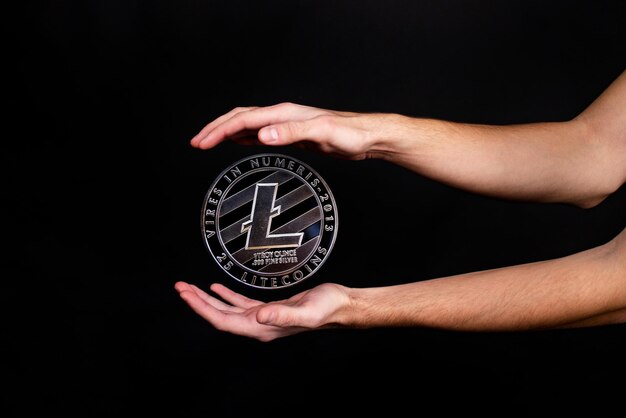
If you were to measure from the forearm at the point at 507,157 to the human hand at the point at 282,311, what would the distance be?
263 millimetres

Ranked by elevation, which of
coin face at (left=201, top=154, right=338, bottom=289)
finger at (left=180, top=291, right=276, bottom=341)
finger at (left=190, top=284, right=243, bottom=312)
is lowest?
finger at (left=180, top=291, right=276, bottom=341)

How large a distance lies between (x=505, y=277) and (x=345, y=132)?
38 cm

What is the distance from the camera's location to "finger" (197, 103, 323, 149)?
3.56 feet

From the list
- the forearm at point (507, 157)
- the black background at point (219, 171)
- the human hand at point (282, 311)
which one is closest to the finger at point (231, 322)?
the human hand at point (282, 311)

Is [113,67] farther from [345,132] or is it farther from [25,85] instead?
[345,132]

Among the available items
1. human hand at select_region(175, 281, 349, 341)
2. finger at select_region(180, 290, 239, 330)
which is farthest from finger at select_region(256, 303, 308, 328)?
finger at select_region(180, 290, 239, 330)

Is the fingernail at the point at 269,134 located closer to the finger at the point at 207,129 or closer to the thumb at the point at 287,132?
the thumb at the point at 287,132

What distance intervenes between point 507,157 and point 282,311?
55 cm

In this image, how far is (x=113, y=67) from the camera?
1.64 metres

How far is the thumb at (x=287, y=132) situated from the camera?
1028 millimetres

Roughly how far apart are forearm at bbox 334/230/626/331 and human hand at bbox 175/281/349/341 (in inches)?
1.9

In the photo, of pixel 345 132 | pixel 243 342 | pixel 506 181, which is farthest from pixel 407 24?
pixel 243 342

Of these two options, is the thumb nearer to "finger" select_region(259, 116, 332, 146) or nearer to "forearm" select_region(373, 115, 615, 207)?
"finger" select_region(259, 116, 332, 146)

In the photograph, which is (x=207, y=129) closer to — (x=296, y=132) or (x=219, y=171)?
(x=296, y=132)
